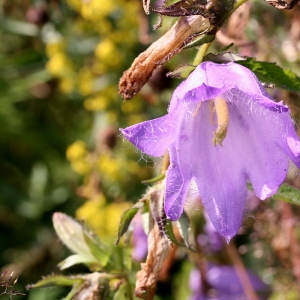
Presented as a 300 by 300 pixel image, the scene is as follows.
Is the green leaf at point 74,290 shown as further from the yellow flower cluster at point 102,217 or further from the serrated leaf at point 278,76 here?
the yellow flower cluster at point 102,217

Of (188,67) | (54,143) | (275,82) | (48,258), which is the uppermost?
(188,67)

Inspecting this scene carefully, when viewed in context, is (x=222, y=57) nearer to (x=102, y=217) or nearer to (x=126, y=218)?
(x=126, y=218)

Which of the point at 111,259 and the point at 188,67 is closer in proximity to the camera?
the point at 188,67

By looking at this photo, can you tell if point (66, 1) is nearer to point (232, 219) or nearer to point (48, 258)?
point (48, 258)

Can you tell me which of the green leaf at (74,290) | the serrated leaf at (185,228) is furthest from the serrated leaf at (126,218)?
the green leaf at (74,290)

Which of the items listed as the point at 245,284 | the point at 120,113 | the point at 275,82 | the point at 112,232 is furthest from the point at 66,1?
the point at 275,82

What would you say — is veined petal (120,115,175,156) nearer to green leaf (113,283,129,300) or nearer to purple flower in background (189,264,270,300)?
green leaf (113,283,129,300)

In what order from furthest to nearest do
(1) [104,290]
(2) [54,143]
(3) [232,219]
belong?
(2) [54,143], (1) [104,290], (3) [232,219]
